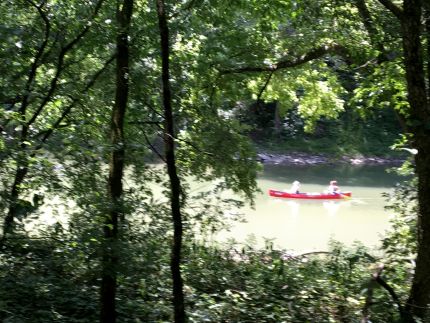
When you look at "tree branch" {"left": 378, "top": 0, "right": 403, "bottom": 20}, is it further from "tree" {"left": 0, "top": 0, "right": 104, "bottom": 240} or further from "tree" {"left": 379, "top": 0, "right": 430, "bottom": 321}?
"tree" {"left": 0, "top": 0, "right": 104, "bottom": 240}


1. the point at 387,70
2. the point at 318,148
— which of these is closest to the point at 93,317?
the point at 387,70

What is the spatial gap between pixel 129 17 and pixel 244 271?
11.3 feet

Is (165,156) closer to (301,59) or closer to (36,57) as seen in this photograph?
(36,57)

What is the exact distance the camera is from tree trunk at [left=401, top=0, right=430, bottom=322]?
358 centimetres

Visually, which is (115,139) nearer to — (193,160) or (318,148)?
(193,160)

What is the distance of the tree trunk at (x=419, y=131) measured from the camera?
3578 mm

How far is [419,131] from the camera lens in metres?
3.67

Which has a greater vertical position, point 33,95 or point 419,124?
point 33,95

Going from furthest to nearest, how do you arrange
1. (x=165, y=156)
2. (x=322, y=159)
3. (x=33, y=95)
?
(x=322, y=159)
(x=165, y=156)
(x=33, y=95)

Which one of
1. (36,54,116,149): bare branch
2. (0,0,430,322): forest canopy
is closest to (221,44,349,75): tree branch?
(0,0,430,322): forest canopy

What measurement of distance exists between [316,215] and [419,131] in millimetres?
12568

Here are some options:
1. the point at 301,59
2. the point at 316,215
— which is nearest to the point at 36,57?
the point at 301,59

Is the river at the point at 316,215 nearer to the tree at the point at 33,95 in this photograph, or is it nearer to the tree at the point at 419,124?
the tree at the point at 33,95

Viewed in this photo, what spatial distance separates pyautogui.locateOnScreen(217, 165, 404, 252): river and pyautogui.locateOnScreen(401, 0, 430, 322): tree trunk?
4575 mm
